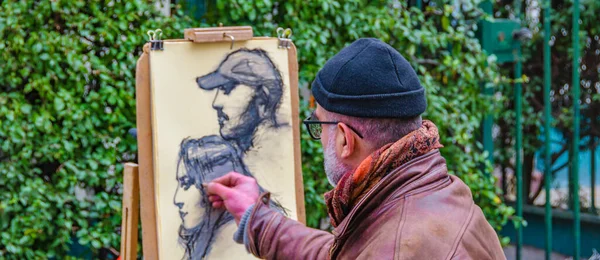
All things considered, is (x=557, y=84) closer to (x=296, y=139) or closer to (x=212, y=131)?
(x=296, y=139)

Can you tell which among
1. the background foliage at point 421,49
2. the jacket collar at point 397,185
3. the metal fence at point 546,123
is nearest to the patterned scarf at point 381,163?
the jacket collar at point 397,185

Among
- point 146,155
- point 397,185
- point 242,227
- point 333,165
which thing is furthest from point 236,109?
point 397,185

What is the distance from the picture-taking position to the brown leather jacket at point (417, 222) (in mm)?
1810

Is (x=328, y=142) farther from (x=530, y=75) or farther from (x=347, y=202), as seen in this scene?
(x=530, y=75)

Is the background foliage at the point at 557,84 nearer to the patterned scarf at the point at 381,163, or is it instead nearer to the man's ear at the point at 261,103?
the man's ear at the point at 261,103

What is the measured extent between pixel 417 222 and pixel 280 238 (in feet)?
2.67

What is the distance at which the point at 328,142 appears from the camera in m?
2.11

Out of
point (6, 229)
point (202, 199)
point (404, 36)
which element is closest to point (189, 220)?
point (202, 199)

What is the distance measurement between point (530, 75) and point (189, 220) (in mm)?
3710

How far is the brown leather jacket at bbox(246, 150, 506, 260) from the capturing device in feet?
5.94

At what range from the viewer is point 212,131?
2910 millimetres

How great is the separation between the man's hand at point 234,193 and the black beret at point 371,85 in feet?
2.53

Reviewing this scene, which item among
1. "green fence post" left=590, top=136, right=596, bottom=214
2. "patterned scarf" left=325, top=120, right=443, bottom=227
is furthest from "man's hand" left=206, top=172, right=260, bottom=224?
"green fence post" left=590, top=136, right=596, bottom=214

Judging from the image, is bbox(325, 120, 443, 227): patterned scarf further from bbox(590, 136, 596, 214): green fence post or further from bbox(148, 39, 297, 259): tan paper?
bbox(590, 136, 596, 214): green fence post
